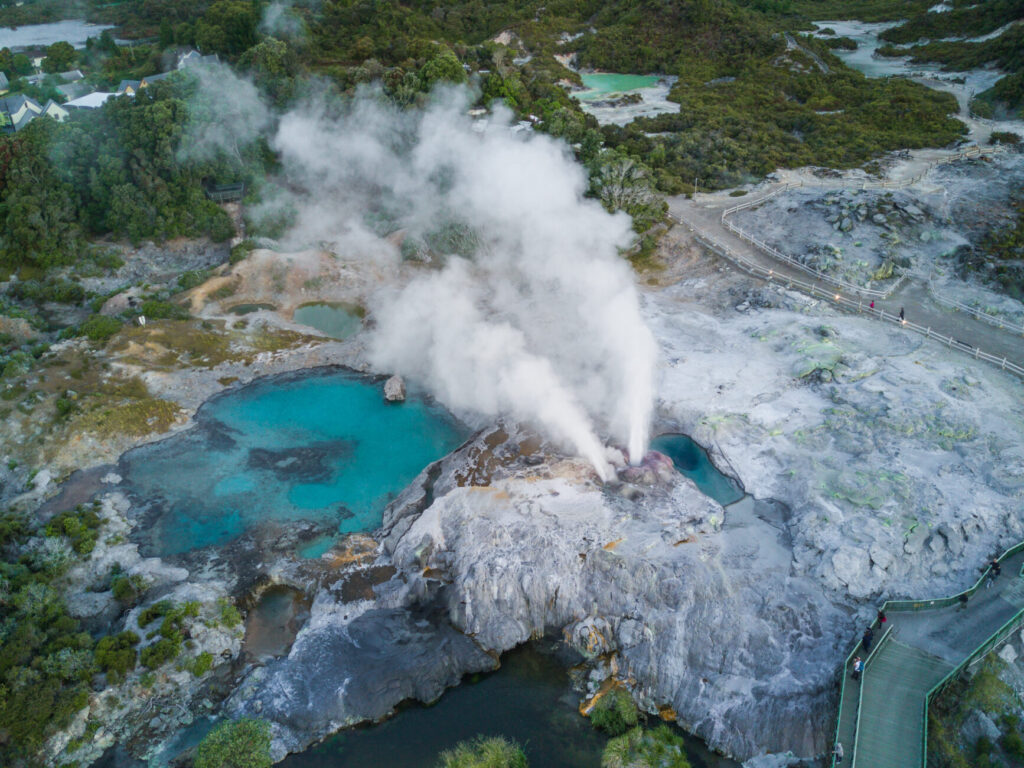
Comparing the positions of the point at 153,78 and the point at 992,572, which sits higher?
the point at 153,78

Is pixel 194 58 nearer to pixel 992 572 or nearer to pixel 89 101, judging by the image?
pixel 89 101

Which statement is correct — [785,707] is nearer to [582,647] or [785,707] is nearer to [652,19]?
[582,647]

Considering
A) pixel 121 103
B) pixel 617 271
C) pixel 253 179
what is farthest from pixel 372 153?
pixel 617 271

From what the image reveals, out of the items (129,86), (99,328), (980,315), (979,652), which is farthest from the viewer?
(129,86)

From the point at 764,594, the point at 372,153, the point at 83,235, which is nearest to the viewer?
the point at 764,594

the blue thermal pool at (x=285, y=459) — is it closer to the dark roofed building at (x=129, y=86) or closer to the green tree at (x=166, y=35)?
the dark roofed building at (x=129, y=86)

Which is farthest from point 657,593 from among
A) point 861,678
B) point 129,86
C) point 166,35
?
point 166,35
